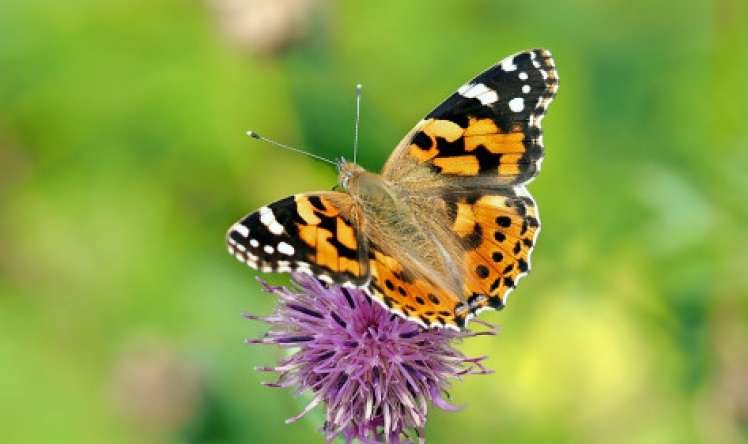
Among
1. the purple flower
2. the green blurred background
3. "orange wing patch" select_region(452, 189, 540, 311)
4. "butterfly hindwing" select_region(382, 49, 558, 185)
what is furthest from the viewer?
the green blurred background

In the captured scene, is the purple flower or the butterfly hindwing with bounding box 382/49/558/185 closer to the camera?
the purple flower

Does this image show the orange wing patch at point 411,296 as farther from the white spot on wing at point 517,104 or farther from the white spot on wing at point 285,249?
the white spot on wing at point 517,104

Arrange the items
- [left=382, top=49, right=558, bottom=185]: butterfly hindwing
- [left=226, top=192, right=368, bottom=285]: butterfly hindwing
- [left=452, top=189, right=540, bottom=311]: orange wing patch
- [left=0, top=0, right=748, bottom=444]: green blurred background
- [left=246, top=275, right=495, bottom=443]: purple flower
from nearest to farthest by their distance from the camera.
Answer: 1. [left=226, top=192, right=368, bottom=285]: butterfly hindwing
2. [left=452, top=189, right=540, bottom=311]: orange wing patch
3. [left=246, top=275, right=495, bottom=443]: purple flower
4. [left=382, top=49, right=558, bottom=185]: butterfly hindwing
5. [left=0, top=0, right=748, bottom=444]: green blurred background

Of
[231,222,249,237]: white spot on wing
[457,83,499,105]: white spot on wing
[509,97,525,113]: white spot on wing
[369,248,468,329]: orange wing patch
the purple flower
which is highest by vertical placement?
[457,83,499,105]: white spot on wing

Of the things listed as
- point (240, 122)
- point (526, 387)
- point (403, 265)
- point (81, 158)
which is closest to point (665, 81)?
point (526, 387)

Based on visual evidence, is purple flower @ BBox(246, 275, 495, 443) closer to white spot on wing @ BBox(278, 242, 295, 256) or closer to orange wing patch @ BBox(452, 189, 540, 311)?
orange wing patch @ BBox(452, 189, 540, 311)

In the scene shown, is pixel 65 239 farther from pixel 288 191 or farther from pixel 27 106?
pixel 288 191

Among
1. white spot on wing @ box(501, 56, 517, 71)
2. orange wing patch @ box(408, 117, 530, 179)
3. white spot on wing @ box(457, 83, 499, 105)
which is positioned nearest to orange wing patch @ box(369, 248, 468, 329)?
orange wing patch @ box(408, 117, 530, 179)

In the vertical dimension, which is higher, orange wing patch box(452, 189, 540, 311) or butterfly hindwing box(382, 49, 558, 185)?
butterfly hindwing box(382, 49, 558, 185)

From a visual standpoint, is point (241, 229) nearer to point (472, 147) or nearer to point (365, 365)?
point (365, 365)
